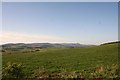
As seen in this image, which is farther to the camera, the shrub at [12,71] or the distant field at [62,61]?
the distant field at [62,61]

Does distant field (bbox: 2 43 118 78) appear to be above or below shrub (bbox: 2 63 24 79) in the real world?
below

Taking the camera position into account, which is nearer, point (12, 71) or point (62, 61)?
point (12, 71)

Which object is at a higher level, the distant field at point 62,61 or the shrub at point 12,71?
the shrub at point 12,71

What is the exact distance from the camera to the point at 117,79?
49.7 feet

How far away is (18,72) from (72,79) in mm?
3502

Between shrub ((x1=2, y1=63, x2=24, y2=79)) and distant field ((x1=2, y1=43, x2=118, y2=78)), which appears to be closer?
shrub ((x1=2, y1=63, x2=24, y2=79))

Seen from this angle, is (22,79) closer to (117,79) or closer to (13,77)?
(13,77)

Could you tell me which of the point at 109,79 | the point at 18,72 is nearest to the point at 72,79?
the point at 109,79

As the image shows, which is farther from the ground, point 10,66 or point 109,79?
point 10,66

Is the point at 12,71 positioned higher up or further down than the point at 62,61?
higher up

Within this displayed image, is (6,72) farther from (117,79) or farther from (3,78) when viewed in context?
(117,79)

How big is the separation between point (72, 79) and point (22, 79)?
3.21 metres

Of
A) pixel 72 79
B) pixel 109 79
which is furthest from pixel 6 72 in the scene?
pixel 109 79

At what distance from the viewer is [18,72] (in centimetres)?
1489
